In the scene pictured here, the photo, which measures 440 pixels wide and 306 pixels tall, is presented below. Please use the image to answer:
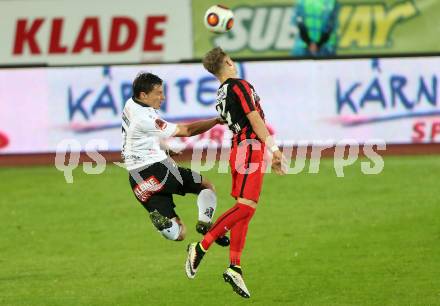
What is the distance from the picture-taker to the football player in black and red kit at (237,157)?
39.0ft

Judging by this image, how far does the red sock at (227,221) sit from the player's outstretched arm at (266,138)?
620 millimetres

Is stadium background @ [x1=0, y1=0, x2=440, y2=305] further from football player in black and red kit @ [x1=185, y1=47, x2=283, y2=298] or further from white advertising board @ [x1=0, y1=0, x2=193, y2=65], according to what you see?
football player in black and red kit @ [x1=185, y1=47, x2=283, y2=298]

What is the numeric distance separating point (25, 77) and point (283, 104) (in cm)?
479

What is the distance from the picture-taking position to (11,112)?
21719 mm

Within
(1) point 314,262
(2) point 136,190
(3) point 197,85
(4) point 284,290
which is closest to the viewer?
(2) point 136,190

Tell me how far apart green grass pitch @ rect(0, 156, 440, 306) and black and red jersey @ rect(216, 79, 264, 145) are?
2121 mm

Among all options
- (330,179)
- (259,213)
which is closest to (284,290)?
(259,213)

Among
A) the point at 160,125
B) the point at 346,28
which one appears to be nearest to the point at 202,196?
the point at 160,125

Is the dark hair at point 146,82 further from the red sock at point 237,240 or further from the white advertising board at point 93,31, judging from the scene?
the white advertising board at point 93,31

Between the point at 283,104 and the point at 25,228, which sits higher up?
the point at 283,104

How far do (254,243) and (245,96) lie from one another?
4.90 metres

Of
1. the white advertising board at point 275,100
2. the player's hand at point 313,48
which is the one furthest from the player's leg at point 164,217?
the player's hand at point 313,48

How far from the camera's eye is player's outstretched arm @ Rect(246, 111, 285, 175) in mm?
11445

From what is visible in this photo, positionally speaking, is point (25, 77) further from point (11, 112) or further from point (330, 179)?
point (330, 179)
